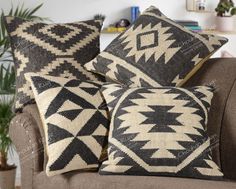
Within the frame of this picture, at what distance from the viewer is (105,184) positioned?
137 cm

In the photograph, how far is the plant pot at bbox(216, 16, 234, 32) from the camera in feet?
10.4

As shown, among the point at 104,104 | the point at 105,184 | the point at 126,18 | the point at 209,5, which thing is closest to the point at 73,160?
the point at 105,184

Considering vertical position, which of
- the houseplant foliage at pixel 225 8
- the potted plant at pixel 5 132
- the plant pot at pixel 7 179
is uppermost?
the houseplant foliage at pixel 225 8

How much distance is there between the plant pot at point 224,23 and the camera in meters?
3.16

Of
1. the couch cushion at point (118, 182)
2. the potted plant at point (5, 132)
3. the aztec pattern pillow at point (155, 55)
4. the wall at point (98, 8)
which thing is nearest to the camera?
the couch cushion at point (118, 182)

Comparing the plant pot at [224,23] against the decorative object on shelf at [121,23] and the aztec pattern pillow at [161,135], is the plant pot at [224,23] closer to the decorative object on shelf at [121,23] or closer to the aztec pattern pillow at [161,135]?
the decorative object on shelf at [121,23]

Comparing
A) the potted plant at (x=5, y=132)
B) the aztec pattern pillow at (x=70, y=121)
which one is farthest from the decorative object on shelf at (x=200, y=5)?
the aztec pattern pillow at (x=70, y=121)

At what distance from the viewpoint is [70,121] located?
4.92 ft

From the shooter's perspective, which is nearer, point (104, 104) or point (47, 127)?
point (47, 127)

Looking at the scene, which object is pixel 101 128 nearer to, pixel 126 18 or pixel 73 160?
pixel 73 160

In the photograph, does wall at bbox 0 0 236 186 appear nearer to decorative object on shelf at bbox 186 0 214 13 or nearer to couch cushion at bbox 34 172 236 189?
decorative object on shelf at bbox 186 0 214 13

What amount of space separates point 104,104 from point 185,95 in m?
0.34

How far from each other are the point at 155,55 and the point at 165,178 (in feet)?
1.86

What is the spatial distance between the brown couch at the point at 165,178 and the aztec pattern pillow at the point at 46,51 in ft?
0.57
